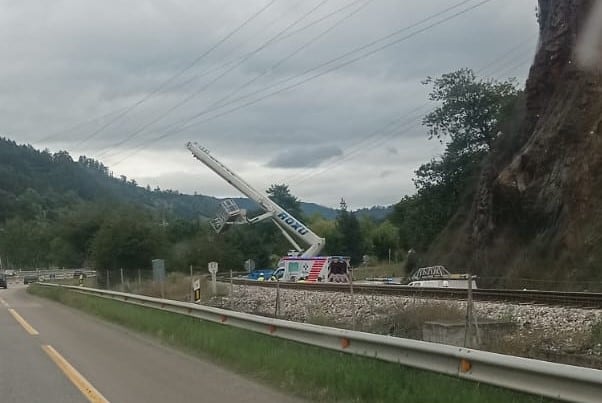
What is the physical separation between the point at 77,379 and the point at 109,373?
2.32ft

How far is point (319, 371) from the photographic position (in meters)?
11.0

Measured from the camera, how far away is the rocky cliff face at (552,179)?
33469 millimetres

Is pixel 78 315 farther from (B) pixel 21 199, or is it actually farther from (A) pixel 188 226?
(B) pixel 21 199

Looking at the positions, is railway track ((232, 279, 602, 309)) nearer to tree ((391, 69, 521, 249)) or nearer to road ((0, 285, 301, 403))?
road ((0, 285, 301, 403))

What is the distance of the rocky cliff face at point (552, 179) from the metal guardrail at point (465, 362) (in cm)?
2151

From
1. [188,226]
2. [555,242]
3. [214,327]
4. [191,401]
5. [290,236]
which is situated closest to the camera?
[191,401]

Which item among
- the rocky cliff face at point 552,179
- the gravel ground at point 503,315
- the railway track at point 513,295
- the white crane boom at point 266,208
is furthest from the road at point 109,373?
the white crane boom at point 266,208

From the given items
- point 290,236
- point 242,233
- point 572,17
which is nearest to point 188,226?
point 242,233

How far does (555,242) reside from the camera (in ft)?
116

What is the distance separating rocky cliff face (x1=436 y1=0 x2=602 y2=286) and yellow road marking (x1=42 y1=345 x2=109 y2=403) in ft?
72.8

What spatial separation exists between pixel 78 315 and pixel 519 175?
24.6m

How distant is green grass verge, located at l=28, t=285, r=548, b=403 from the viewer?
872 centimetres

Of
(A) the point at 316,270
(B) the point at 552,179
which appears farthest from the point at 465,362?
(A) the point at 316,270

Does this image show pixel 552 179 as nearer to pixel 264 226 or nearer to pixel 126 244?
pixel 126 244
